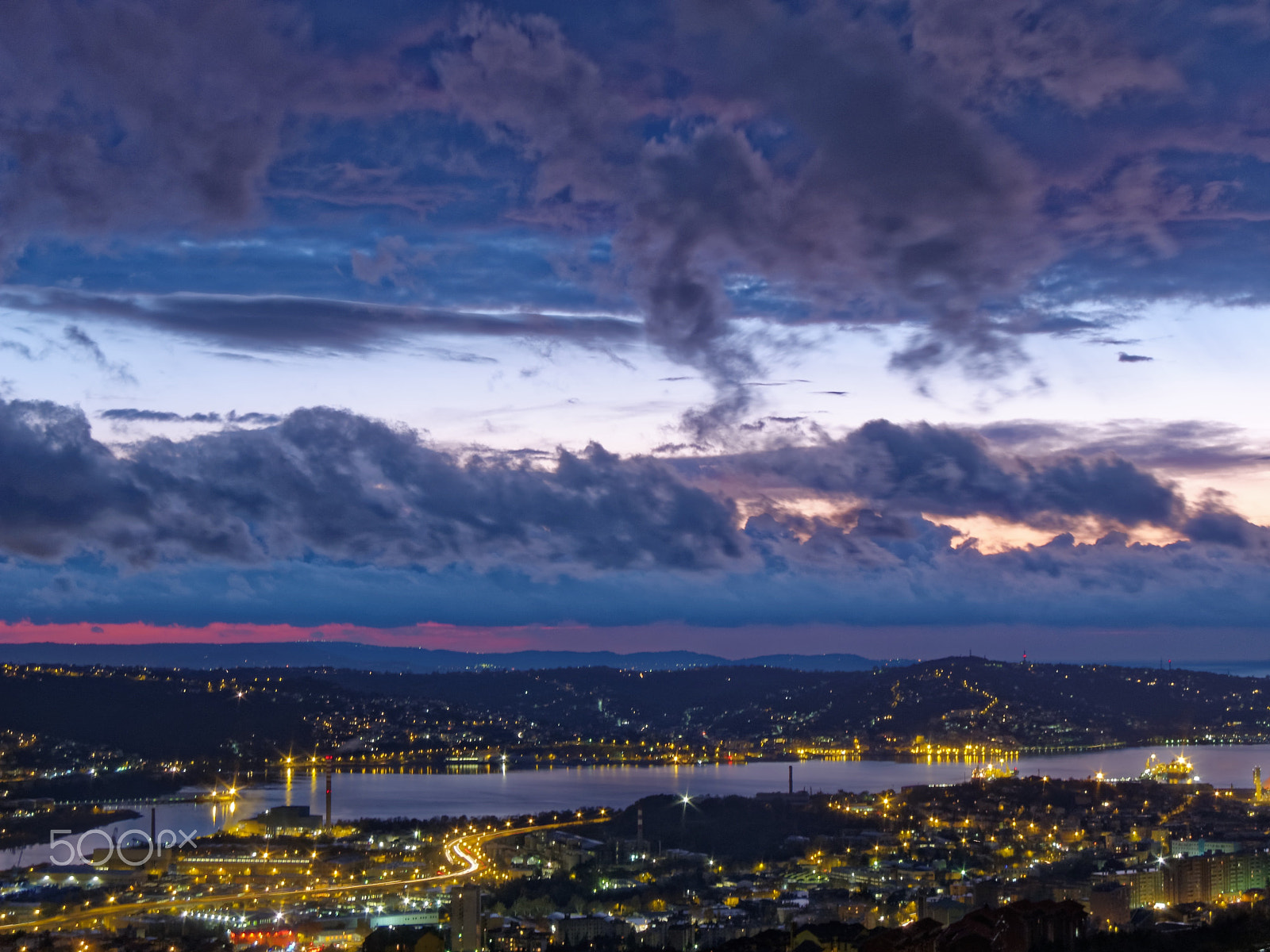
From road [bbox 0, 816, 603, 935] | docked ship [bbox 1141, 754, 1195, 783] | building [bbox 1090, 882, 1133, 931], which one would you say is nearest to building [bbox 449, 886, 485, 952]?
road [bbox 0, 816, 603, 935]

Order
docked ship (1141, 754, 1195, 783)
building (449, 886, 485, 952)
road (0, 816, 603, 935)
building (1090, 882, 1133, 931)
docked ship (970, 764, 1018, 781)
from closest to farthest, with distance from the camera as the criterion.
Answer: building (449, 886, 485, 952)
road (0, 816, 603, 935)
building (1090, 882, 1133, 931)
docked ship (1141, 754, 1195, 783)
docked ship (970, 764, 1018, 781)

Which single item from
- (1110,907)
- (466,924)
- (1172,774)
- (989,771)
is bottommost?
(989,771)

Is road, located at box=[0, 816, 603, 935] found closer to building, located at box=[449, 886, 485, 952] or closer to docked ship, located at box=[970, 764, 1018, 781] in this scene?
building, located at box=[449, 886, 485, 952]

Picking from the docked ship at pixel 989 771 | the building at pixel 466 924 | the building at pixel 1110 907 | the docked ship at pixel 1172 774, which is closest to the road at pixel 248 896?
the building at pixel 466 924

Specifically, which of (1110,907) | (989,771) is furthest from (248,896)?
(989,771)

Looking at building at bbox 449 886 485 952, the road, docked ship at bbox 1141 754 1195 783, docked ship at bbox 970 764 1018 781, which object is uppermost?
building at bbox 449 886 485 952

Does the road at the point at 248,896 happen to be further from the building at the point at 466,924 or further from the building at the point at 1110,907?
the building at the point at 1110,907

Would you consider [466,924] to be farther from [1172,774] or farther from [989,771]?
[989,771]
